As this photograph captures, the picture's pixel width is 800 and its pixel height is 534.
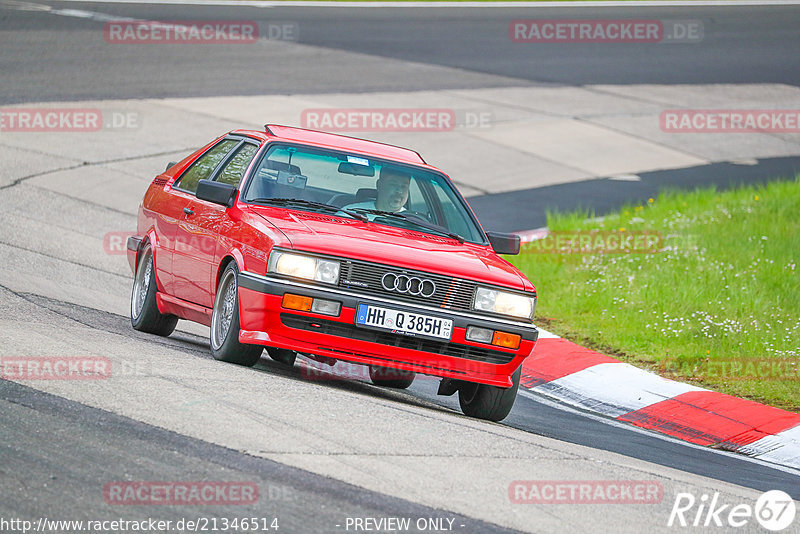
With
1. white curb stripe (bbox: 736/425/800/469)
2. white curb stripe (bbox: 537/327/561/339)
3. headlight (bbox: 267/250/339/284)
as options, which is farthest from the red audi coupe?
white curb stripe (bbox: 537/327/561/339)

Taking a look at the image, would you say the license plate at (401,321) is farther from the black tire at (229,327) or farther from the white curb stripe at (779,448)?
the white curb stripe at (779,448)

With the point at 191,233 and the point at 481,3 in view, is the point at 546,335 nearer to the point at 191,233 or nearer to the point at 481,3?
the point at 191,233

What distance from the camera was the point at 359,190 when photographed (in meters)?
8.19

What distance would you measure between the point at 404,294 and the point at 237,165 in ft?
6.44

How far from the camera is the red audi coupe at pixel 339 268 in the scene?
7.00m

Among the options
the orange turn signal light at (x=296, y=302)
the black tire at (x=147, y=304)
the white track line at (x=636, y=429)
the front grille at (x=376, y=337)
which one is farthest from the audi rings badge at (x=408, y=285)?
the black tire at (x=147, y=304)

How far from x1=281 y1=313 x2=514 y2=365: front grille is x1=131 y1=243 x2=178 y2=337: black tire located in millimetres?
2071

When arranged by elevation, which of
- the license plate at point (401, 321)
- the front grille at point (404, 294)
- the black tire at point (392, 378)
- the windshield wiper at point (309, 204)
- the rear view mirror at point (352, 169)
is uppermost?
the rear view mirror at point (352, 169)

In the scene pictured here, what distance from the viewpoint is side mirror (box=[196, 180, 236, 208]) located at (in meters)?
7.74

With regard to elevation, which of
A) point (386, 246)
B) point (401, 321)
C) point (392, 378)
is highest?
point (386, 246)

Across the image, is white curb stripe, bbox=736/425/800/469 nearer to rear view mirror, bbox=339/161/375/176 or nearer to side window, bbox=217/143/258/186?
rear view mirror, bbox=339/161/375/176

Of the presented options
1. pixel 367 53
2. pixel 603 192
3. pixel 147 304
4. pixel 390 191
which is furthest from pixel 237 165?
pixel 367 53

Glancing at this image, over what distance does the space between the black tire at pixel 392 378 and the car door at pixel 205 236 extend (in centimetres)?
131

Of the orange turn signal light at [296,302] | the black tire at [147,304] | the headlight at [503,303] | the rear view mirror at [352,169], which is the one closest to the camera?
the orange turn signal light at [296,302]
